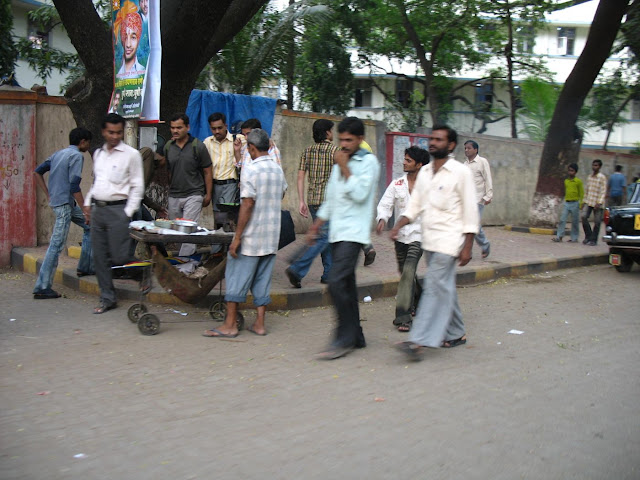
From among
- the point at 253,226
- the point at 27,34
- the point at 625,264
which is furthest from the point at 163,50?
the point at 27,34

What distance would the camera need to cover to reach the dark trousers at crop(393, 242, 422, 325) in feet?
20.4

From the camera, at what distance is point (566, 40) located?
36188mm

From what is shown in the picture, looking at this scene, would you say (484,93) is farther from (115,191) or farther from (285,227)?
(115,191)

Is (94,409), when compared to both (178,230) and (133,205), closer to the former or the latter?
(178,230)

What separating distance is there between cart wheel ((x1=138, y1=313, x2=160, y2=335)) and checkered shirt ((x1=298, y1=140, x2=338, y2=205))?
2.65 m

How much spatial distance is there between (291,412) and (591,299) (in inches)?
220

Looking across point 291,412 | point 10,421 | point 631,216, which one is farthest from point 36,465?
point 631,216

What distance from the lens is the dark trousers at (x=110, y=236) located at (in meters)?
6.29

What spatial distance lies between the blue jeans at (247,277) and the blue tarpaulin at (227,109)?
4519 millimetres

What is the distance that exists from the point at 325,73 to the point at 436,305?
14.5 meters

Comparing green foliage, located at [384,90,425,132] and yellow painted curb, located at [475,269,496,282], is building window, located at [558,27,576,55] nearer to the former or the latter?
green foliage, located at [384,90,425,132]

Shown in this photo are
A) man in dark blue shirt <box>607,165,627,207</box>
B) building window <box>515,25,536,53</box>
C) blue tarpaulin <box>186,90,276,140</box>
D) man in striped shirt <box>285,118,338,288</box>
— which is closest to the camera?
man in striped shirt <box>285,118,338,288</box>

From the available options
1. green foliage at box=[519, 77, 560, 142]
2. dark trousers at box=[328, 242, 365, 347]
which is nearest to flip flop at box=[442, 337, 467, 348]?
dark trousers at box=[328, 242, 365, 347]

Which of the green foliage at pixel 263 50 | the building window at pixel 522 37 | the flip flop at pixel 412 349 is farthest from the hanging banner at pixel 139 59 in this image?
the building window at pixel 522 37
